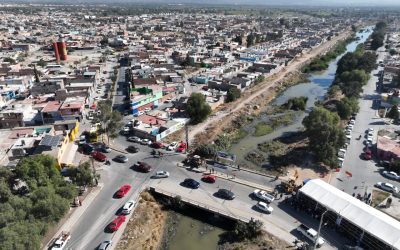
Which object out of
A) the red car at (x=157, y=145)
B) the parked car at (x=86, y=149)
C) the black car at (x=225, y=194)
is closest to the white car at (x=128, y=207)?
the black car at (x=225, y=194)

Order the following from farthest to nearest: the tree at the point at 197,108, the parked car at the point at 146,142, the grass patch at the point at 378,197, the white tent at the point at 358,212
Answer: the tree at the point at 197,108, the parked car at the point at 146,142, the grass patch at the point at 378,197, the white tent at the point at 358,212

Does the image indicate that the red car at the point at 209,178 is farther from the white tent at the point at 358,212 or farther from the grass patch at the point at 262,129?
the grass patch at the point at 262,129

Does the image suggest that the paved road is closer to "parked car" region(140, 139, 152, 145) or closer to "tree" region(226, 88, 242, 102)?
"tree" region(226, 88, 242, 102)

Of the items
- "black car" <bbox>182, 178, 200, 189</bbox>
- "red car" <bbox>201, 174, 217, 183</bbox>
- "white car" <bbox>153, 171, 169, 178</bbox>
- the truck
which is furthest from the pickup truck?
the truck

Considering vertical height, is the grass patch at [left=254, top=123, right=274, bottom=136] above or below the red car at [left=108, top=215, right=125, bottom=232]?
below

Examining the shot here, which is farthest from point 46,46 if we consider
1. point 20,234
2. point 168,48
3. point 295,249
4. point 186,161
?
point 295,249

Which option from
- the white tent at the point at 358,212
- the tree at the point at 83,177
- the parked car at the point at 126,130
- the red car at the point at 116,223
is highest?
the tree at the point at 83,177

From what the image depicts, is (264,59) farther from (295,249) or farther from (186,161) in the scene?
(295,249)
